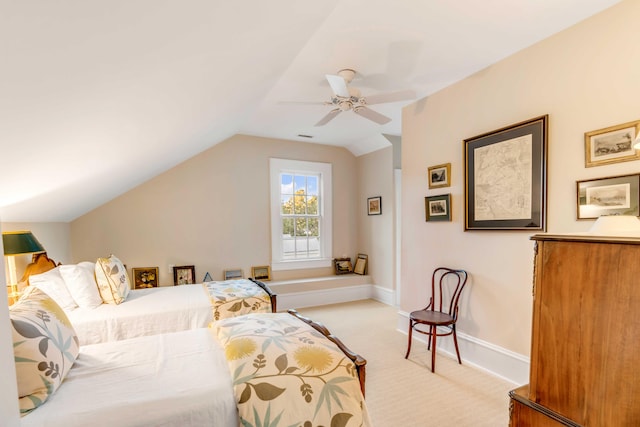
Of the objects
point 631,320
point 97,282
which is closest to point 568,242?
point 631,320

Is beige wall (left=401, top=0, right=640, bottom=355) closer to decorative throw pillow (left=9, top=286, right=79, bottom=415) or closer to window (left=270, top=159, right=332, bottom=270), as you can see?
window (left=270, top=159, right=332, bottom=270)

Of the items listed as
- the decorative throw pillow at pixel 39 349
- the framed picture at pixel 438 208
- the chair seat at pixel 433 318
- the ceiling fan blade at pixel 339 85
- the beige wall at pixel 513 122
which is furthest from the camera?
the framed picture at pixel 438 208

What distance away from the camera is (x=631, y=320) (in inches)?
40.5

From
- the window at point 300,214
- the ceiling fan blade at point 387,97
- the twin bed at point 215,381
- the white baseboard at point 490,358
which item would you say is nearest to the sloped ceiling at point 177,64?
the ceiling fan blade at point 387,97

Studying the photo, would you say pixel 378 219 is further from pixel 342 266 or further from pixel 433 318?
pixel 433 318

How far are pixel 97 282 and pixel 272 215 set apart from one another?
253 cm

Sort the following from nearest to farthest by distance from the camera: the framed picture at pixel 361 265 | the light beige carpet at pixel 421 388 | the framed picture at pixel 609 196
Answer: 1. the framed picture at pixel 609 196
2. the light beige carpet at pixel 421 388
3. the framed picture at pixel 361 265

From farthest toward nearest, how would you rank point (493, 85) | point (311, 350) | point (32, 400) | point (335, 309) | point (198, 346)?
point (335, 309) → point (493, 85) → point (198, 346) → point (311, 350) → point (32, 400)

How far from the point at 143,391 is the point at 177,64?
1543 mm

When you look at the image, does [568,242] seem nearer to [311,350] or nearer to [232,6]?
[311,350]

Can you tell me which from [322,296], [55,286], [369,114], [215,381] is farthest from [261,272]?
[215,381]


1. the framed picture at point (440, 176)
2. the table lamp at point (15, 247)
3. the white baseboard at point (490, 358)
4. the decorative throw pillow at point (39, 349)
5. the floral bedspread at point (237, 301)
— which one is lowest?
the white baseboard at point (490, 358)

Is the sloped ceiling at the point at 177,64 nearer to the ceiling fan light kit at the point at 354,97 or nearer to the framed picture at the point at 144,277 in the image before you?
the ceiling fan light kit at the point at 354,97

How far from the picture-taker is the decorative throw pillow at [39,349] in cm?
117
